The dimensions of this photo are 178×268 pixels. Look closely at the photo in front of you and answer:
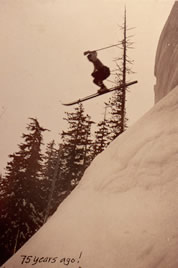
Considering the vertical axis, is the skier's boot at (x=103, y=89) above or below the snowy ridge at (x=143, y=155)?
above

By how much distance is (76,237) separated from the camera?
3273 mm

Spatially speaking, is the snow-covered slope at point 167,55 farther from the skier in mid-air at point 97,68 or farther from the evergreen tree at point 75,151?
the evergreen tree at point 75,151

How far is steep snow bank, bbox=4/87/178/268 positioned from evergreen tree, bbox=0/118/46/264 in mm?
11346

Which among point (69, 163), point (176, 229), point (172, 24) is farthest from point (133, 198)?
point (69, 163)

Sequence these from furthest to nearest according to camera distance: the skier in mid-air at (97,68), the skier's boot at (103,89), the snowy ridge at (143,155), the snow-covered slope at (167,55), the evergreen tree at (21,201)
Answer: the evergreen tree at (21,201), the skier's boot at (103,89), the snow-covered slope at (167,55), the skier in mid-air at (97,68), the snowy ridge at (143,155)

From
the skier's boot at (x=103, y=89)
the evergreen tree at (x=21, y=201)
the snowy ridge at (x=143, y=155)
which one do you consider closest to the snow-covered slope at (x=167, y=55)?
the skier's boot at (x=103, y=89)

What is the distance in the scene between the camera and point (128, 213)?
124 inches

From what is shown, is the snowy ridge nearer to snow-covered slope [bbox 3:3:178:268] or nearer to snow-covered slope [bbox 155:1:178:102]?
snow-covered slope [bbox 3:3:178:268]

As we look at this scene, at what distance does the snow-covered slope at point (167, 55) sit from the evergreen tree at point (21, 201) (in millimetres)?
11020

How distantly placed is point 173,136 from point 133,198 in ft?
Result: 3.93

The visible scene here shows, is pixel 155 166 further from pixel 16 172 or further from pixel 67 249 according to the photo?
pixel 16 172

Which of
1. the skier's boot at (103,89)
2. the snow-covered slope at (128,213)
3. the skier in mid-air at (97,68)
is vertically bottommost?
the snow-covered slope at (128,213)

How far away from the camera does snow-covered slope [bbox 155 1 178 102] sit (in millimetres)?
7492

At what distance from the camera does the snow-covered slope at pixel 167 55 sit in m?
7.49
